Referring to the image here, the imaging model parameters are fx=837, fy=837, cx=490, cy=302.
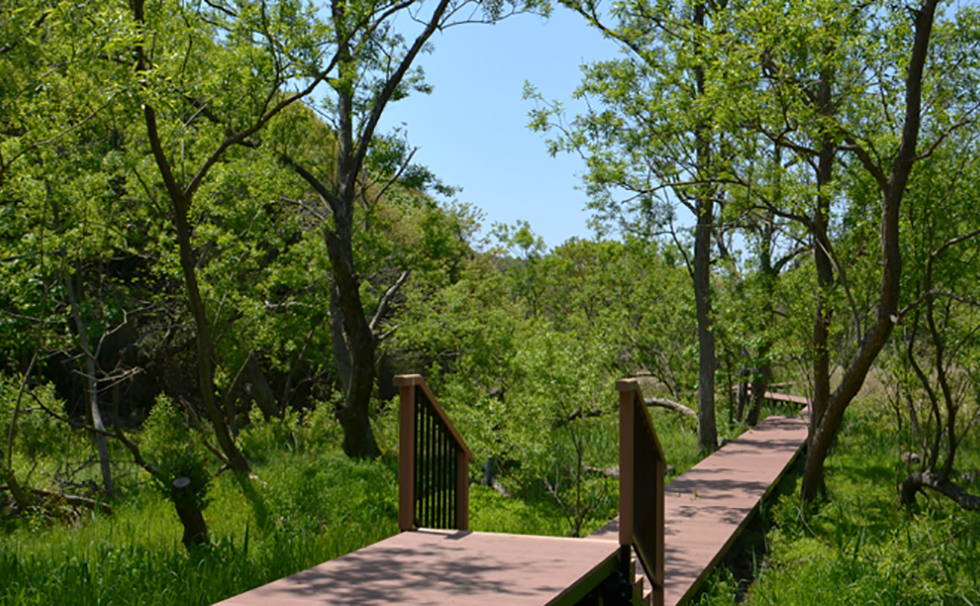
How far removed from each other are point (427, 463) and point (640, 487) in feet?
5.34

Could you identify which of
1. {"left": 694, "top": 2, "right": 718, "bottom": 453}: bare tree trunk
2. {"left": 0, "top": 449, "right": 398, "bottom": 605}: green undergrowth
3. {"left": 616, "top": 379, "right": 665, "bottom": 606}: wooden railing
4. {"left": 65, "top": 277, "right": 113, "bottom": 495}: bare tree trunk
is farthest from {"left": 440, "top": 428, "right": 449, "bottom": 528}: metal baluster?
{"left": 694, "top": 2, "right": 718, "bottom": 453}: bare tree trunk

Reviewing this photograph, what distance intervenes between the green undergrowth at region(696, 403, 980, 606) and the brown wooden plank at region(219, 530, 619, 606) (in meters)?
2.02

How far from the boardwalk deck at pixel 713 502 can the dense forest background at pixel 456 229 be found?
84cm

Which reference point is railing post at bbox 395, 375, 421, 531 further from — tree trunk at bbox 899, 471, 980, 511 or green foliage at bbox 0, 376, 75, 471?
tree trunk at bbox 899, 471, 980, 511

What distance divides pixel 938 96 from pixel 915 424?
3887 millimetres

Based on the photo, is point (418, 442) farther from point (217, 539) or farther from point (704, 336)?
point (704, 336)

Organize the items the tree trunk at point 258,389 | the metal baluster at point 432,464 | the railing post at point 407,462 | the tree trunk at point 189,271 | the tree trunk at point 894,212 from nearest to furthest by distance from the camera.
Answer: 1. the railing post at point 407,462
2. the metal baluster at point 432,464
3. the tree trunk at point 894,212
4. the tree trunk at point 189,271
5. the tree trunk at point 258,389

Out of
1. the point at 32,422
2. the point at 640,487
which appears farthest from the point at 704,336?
the point at 32,422

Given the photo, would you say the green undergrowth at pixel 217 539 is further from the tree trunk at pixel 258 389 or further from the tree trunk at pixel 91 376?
the tree trunk at pixel 258 389

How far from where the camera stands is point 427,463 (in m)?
6.17

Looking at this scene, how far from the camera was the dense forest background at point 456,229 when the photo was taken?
7.88m

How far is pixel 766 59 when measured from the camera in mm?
7855

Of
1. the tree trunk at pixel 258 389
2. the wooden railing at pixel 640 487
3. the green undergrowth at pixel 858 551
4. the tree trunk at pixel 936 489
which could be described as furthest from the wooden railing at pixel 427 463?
the tree trunk at pixel 258 389

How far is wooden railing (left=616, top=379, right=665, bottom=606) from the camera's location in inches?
200
